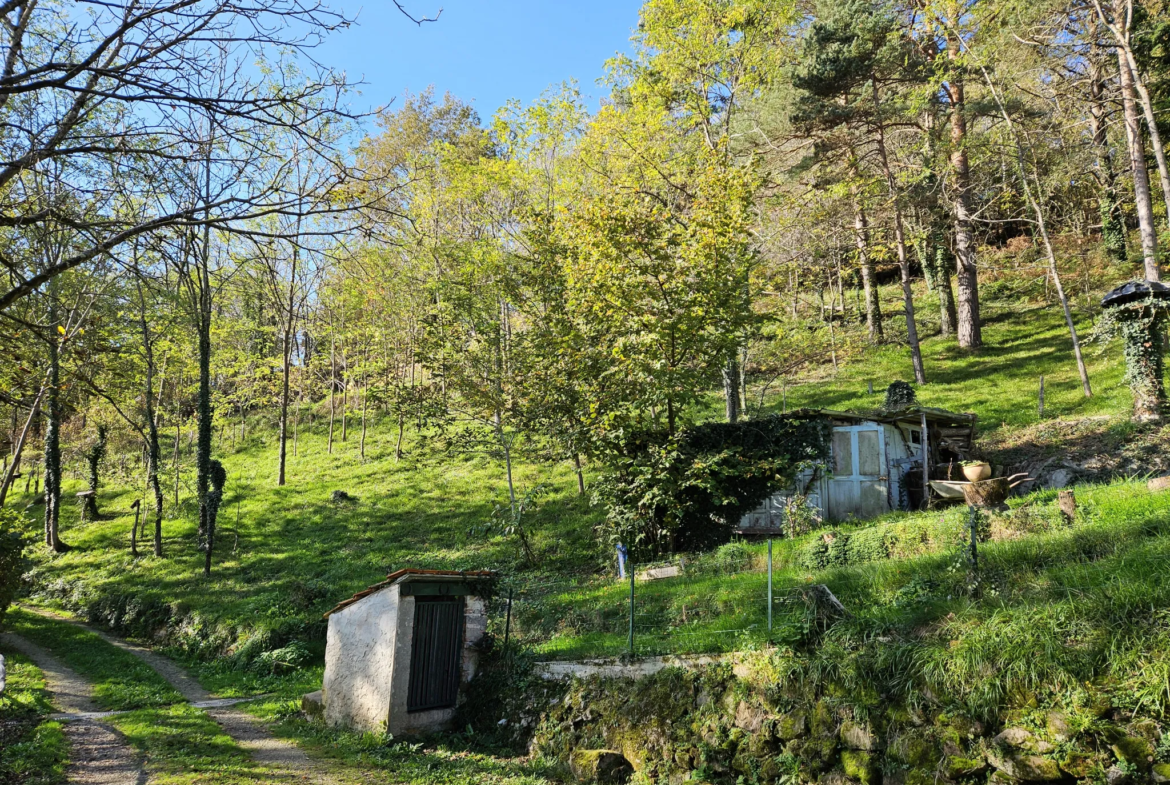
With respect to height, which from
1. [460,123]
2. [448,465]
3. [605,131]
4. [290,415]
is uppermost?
[460,123]

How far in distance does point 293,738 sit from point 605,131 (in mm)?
16406

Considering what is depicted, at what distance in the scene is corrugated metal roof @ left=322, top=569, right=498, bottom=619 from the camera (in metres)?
9.37

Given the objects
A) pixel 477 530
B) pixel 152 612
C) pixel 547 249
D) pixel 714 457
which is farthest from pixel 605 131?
pixel 152 612

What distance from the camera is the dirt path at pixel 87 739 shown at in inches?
289

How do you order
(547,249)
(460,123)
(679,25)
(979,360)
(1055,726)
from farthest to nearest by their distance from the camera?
(460,123)
(979,360)
(679,25)
(547,249)
(1055,726)

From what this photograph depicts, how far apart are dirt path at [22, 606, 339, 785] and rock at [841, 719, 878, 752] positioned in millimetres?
5571

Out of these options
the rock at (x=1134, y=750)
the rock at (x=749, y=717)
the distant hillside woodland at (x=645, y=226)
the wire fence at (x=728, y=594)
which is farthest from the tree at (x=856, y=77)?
the rock at (x=1134, y=750)

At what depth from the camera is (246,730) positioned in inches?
366

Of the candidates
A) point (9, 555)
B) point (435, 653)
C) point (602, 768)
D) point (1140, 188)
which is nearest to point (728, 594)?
point (602, 768)

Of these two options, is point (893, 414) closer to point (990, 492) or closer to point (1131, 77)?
point (990, 492)

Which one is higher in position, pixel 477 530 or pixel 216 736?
pixel 477 530

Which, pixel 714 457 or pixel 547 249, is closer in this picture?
pixel 714 457

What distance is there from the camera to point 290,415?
112 ft

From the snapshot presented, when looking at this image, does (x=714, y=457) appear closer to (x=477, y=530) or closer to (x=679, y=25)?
(x=477, y=530)
